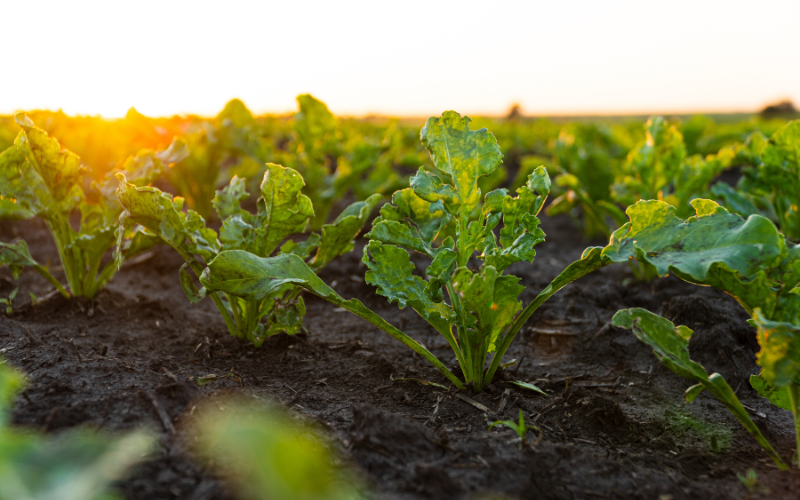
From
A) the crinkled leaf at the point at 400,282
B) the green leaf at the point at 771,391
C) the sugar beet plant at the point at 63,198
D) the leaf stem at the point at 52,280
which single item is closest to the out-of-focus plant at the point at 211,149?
the sugar beet plant at the point at 63,198

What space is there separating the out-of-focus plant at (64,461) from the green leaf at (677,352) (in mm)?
1421

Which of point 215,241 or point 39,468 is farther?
point 215,241

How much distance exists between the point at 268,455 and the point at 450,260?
112 centimetres

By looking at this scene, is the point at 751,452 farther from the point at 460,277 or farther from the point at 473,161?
the point at 473,161

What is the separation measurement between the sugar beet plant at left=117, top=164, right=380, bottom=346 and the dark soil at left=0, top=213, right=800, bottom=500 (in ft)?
0.63

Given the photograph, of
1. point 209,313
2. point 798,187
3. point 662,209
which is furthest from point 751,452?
Result: point 209,313

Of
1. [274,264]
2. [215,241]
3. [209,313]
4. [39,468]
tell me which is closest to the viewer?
[39,468]

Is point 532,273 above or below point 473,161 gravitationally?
below

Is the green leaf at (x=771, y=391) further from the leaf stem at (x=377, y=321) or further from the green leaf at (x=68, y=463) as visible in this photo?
the green leaf at (x=68, y=463)

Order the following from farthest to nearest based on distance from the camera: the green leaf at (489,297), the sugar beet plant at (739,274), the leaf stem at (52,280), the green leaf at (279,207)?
the leaf stem at (52,280) < the green leaf at (279,207) < the green leaf at (489,297) < the sugar beet plant at (739,274)

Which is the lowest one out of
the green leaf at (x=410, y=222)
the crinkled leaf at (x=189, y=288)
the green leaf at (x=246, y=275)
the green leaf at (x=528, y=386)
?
the green leaf at (x=528, y=386)

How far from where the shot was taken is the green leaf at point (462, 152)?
2086 millimetres

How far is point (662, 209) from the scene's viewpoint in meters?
1.78

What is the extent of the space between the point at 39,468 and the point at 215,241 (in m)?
1.25
